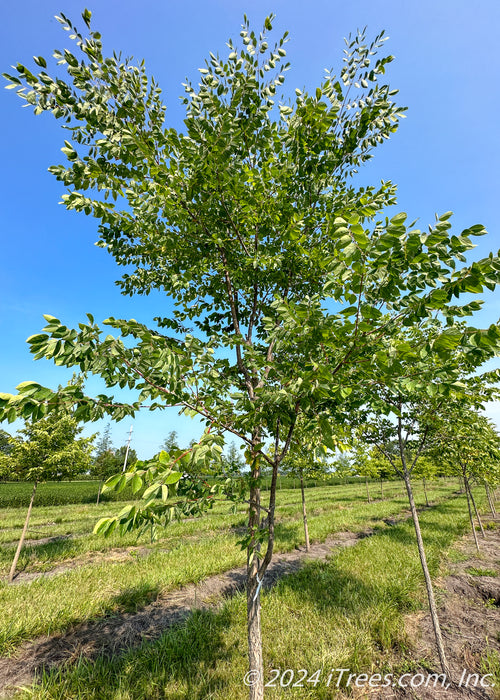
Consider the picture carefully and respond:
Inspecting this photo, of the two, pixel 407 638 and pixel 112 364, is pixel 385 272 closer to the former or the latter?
pixel 112 364

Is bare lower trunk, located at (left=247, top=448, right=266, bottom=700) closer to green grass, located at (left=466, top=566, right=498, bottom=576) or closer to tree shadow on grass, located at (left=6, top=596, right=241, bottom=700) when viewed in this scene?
tree shadow on grass, located at (left=6, top=596, right=241, bottom=700)

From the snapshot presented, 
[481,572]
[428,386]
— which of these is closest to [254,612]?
[428,386]

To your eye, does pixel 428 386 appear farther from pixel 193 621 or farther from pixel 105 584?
pixel 105 584

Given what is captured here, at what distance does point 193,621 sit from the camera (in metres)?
5.53

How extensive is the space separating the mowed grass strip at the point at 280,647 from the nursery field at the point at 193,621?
0.02 m

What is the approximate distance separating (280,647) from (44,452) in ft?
29.9

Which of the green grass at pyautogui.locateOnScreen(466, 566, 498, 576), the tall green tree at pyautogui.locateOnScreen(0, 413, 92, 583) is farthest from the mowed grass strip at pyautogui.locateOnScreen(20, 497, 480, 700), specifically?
the tall green tree at pyautogui.locateOnScreen(0, 413, 92, 583)

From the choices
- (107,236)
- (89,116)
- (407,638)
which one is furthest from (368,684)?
(89,116)

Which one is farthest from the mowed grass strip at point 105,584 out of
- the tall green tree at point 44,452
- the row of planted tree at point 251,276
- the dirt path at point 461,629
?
the row of planted tree at point 251,276

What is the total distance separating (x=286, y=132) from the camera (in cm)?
315

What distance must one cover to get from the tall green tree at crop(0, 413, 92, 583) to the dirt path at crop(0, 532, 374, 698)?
5404 mm

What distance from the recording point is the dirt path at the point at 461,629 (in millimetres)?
4258

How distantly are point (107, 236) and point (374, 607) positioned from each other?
845 centimetres

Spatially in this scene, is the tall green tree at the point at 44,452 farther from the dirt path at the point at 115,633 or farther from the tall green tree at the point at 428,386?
the tall green tree at the point at 428,386
